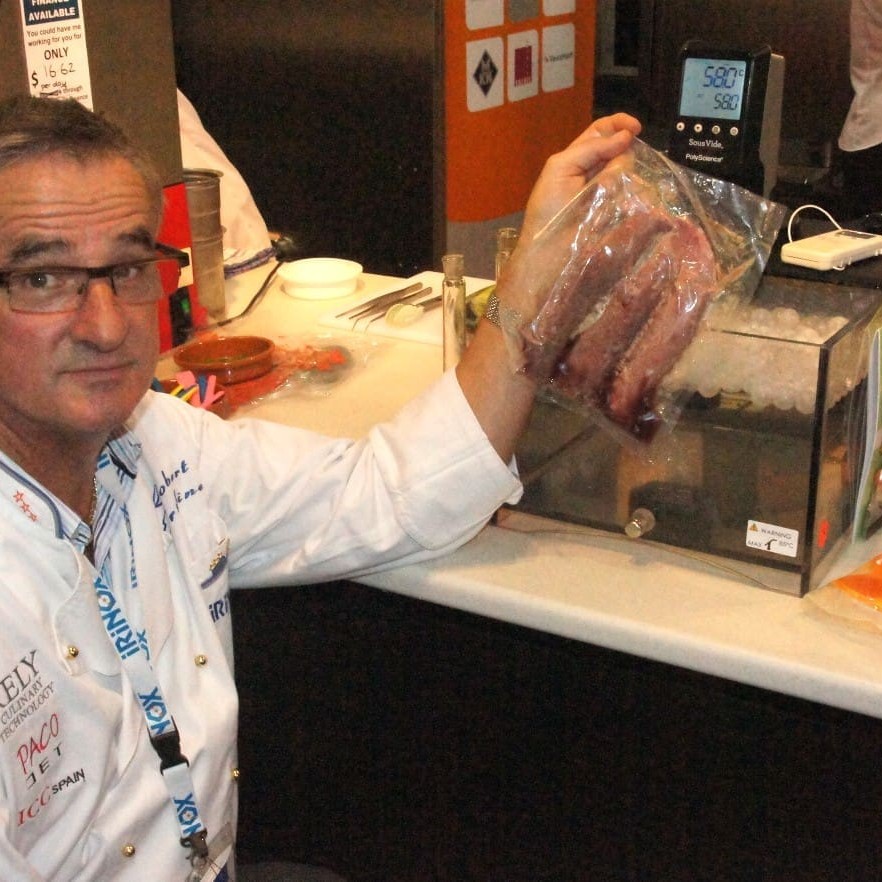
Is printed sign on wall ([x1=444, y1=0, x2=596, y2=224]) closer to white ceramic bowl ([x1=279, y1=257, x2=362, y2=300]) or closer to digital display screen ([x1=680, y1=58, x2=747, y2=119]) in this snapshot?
white ceramic bowl ([x1=279, y1=257, x2=362, y2=300])

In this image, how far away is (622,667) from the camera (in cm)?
116

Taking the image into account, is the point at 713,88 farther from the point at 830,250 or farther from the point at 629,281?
the point at 629,281

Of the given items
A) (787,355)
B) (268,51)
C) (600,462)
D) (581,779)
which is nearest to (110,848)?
(581,779)

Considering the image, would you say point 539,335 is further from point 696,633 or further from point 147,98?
point 147,98

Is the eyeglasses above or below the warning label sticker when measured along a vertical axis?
above

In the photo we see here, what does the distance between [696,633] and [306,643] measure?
1.60ft

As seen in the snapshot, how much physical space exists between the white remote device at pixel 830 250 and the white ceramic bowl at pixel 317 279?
0.88m

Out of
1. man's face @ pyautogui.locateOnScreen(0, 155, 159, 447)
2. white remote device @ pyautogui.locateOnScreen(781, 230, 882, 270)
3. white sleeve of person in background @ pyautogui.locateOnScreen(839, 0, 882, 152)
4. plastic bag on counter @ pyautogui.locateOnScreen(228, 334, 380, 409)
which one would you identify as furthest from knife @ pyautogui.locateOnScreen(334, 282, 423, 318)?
white sleeve of person in background @ pyautogui.locateOnScreen(839, 0, 882, 152)

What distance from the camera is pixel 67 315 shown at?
3.16ft

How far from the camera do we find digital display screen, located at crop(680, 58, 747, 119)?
1310mm

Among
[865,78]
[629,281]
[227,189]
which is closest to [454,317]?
[629,281]

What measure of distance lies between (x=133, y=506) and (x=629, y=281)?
0.52 m

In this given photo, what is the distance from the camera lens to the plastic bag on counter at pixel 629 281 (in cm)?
111

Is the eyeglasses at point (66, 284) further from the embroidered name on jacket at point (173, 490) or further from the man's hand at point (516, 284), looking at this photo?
the man's hand at point (516, 284)
